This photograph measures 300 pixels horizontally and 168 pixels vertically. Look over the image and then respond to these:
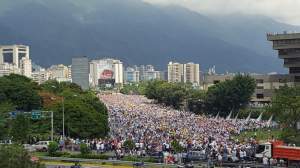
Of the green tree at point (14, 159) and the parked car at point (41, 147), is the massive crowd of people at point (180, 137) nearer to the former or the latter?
the parked car at point (41, 147)

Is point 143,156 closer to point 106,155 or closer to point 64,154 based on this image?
point 106,155

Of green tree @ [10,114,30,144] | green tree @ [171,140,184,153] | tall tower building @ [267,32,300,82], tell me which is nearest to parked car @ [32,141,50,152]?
green tree @ [10,114,30,144]

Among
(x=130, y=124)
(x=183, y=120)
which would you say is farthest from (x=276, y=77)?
(x=130, y=124)

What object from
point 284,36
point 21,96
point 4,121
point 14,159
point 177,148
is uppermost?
point 284,36

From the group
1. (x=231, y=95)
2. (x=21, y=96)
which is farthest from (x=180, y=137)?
(x=231, y=95)

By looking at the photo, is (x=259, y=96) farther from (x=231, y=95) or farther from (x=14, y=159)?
(x=14, y=159)

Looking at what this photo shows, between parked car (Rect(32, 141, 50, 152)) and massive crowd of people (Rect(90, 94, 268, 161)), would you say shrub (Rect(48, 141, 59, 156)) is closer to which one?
parked car (Rect(32, 141, 50, 152))
